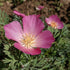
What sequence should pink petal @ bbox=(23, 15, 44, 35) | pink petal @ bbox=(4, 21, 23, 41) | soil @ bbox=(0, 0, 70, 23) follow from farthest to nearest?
soil @ bbox=(0, 0, 70, 23)
pink petal @ bbox=(23, 15, 44, 35)
pink petal @ bbox=(4, 21, 23, 41)

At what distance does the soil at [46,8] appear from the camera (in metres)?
3.16

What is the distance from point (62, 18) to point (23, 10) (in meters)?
0.85

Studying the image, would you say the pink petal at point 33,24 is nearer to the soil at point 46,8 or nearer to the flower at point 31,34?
the flower at point 31,34

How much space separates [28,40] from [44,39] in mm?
191

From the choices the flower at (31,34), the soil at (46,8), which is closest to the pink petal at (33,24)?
the flower at (31,34)

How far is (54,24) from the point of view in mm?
2398

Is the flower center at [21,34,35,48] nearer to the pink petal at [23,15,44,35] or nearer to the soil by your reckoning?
the pink petal at [23,15,44,35]

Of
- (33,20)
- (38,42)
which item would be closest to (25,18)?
(33,20)

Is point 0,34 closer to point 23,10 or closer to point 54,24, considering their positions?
point 54,24

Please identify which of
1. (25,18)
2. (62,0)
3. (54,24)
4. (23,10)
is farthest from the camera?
(62,0)

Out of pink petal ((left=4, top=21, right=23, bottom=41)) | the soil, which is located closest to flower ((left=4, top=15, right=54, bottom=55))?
pink petal ((left=4, top=21, right=23, bottom=41))

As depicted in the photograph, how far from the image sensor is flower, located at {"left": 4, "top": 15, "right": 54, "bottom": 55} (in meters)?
1.50

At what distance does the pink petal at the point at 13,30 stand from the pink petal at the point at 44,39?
205 mm

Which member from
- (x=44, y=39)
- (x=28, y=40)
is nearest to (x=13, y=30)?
(x=28, y=40)
